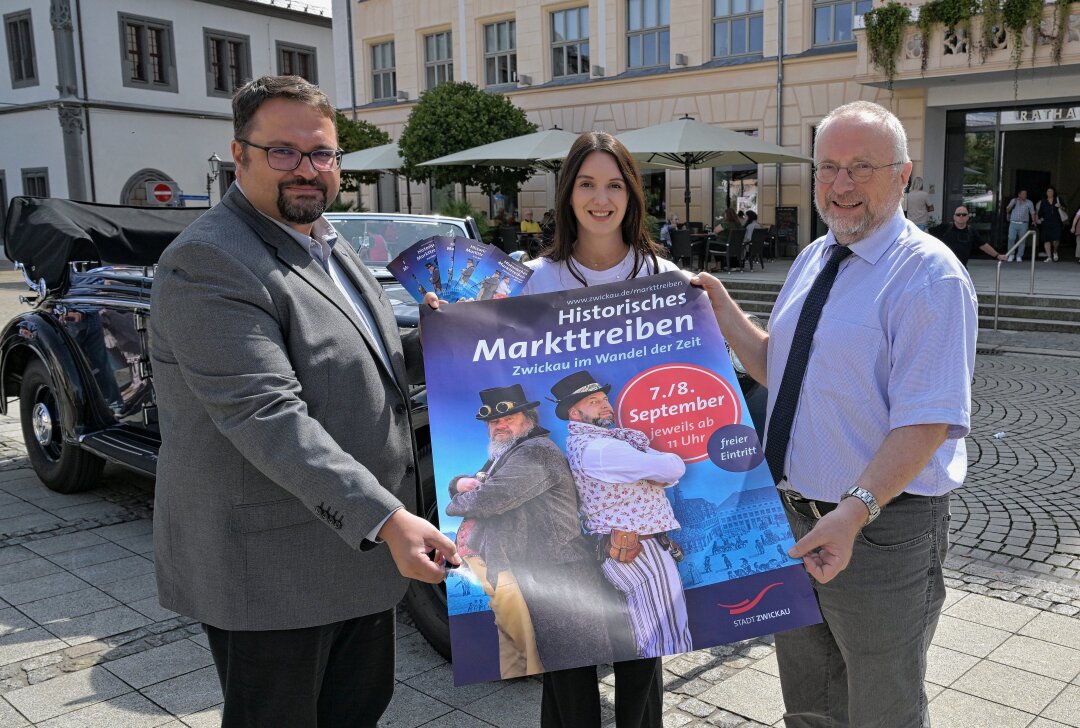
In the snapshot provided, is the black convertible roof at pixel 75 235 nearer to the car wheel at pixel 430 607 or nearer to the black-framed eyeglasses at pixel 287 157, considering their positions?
the car wheel at pixel 430 607

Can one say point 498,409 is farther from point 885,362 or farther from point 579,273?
point 885,362

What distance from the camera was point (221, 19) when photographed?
3612cm

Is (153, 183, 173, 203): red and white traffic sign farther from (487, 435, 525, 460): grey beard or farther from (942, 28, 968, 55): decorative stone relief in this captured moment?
(487, 435, 525, 460): grey beard

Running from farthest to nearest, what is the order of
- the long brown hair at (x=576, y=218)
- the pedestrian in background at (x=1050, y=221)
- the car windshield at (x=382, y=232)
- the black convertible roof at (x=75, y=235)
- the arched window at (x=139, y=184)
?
Answer: the arched window at (x=139, y=184) < the pedestrian in background at (x=1050, y=221) < the car windshield at (x=382, y=232) < the black convertible roof at (x=75, y=235) < the long brown hair at (x=576, y=218)

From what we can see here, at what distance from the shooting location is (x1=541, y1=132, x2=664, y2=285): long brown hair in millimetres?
2729

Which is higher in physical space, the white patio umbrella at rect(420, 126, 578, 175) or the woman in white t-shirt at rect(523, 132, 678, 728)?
the white patio umbrella at rect(420, 126, 578, 175)

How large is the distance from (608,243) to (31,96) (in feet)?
123

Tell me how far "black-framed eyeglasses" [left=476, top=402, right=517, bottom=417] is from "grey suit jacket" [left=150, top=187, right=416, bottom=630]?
241mm

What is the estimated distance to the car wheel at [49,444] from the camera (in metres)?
5.98

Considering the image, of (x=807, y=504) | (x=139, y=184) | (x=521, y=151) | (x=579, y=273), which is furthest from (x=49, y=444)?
(x=139, y=184)

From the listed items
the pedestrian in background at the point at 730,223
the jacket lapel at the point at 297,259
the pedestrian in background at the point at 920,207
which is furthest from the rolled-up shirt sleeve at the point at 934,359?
the pedestrian in background at the point at 730,223

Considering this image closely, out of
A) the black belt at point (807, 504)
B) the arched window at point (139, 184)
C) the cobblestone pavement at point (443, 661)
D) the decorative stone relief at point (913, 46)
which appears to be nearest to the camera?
the black belt at point (807, 504)

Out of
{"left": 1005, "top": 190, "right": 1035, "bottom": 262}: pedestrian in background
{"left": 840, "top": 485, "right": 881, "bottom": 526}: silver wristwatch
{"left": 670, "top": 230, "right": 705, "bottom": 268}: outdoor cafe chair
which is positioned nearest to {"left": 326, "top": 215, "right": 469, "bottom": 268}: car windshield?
{"left": 840, "top": 485, "right": 881, "bottom": 526}: silver wristwatch

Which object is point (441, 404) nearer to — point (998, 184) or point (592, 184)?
point (592, 184)
